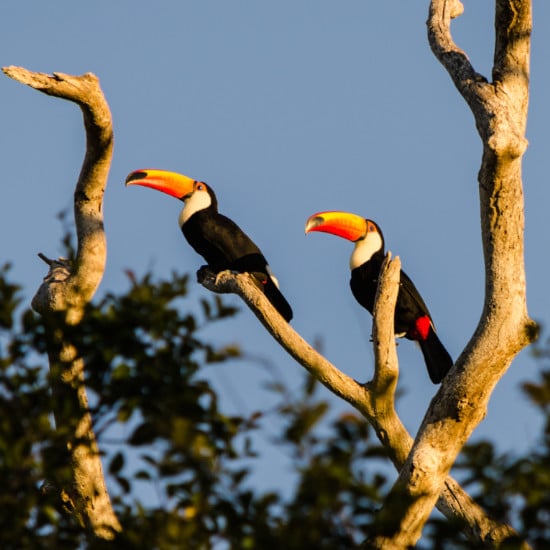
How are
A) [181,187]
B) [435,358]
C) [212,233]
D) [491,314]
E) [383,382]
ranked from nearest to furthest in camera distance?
[491,314]
[383,382]
[435,358]
[212,233]
[181,187]

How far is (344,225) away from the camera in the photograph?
10805 mm

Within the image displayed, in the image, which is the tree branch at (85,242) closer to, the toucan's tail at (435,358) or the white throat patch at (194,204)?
the toucan's tail at (435,358)

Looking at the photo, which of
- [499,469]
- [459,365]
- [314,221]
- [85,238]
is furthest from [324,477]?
[314,221]

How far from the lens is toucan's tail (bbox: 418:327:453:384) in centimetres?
905

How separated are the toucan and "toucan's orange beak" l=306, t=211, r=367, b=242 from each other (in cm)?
87

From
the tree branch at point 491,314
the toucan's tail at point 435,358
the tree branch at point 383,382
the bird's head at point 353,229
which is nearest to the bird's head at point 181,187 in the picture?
the bird's head at point 353,229

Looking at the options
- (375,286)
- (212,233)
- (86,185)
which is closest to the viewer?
(86,185)

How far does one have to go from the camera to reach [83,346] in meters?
4.29

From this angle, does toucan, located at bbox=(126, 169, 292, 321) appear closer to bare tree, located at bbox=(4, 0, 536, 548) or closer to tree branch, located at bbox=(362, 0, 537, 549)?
bare tree, located at bbox=(4, 0, 536, 548)

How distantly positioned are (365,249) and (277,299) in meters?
1.47

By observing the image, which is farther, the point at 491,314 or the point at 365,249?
the point at 365,249

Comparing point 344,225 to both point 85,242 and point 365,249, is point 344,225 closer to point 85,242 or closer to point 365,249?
point 365,249

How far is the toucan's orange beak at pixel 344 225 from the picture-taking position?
1068 centimetres

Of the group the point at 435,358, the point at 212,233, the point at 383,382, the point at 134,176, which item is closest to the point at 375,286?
the point at 435,358
